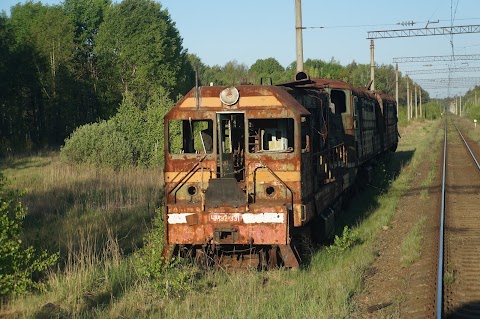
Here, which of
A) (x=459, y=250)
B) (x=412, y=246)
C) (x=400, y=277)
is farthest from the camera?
(x=412, y=246)

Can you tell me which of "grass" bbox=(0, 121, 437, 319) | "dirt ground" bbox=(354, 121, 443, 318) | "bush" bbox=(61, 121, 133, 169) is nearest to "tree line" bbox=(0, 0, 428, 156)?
"bush" bbox=(61, 121, 133, 169)

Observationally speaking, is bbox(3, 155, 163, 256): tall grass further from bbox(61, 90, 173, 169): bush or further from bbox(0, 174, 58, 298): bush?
bbox(0, 174, 58, 298): bush

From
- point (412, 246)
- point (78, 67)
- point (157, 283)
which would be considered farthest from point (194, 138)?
point (78, 67)

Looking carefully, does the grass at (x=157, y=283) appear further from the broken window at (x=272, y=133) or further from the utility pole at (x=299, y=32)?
the utility pole at (x=299, y=32)

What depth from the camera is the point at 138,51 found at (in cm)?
5453

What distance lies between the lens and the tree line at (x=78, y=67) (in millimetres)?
42000

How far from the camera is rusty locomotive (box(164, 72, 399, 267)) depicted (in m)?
8.88

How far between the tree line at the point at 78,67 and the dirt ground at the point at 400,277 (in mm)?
19285

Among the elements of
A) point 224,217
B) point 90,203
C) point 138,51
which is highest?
point 138,51

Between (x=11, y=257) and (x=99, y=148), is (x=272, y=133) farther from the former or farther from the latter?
(x=99, y=148)

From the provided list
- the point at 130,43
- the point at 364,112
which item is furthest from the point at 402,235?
the point at 130,43

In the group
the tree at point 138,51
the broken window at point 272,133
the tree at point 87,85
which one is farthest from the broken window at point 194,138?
the tree at point 138,51

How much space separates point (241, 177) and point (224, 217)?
0.99 m

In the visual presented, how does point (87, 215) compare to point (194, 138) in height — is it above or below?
below
